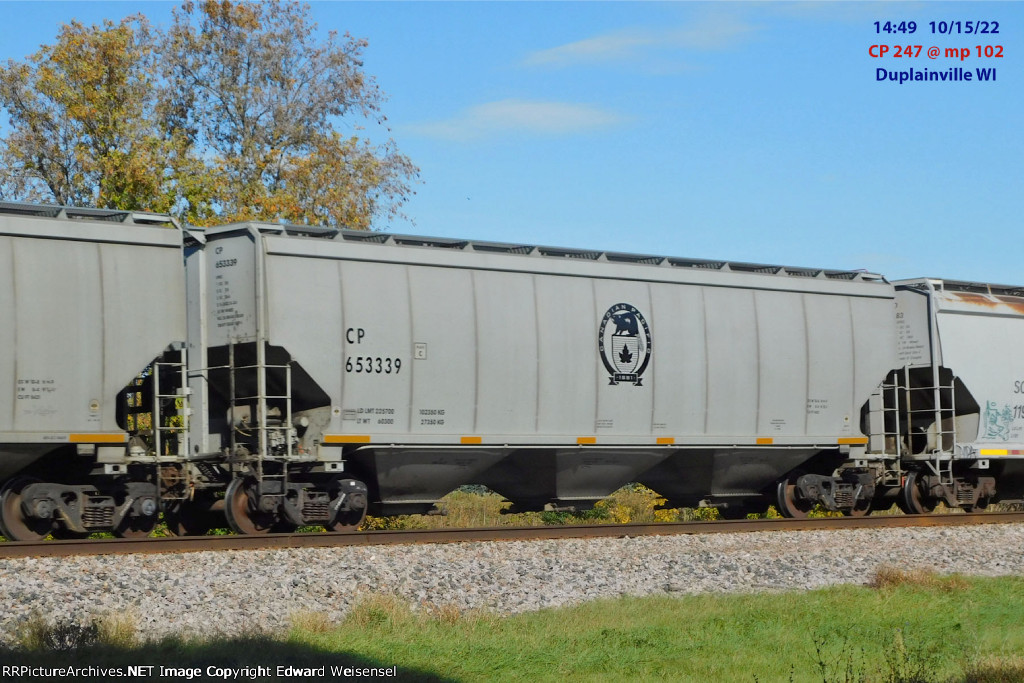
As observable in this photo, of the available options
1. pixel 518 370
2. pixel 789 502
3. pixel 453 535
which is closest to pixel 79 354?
pixel 453 535

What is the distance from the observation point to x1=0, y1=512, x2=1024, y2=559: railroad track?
13.3 metres

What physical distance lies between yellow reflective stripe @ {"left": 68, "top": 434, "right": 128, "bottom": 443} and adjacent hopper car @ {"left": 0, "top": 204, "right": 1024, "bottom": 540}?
1.1 inches

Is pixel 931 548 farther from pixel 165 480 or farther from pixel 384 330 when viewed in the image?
pixel 165 480

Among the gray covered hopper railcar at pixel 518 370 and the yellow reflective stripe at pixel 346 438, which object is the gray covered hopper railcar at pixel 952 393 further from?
the yellow reflective stripe at pixel 346 438

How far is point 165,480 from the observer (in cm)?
1556

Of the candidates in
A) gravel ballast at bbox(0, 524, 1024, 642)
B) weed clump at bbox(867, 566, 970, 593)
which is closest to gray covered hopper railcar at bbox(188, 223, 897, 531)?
gravel ballast at bbox(0, 524, 1024, 642)

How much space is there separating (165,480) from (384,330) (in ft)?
11.5

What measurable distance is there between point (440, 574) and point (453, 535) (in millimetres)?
3299

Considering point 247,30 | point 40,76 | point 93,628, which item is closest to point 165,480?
point 93,628

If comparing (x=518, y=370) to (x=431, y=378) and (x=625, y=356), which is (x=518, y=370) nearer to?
(x=431, y=378)

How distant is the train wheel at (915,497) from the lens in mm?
21719

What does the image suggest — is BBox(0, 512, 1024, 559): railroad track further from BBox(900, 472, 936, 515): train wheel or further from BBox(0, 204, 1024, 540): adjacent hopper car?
BBox(900, 472, 936, 515): train wheel

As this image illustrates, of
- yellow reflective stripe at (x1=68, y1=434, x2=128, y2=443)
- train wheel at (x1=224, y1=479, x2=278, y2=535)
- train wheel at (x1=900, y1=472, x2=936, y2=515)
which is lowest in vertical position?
train wheel at (x1=900, y1=472, x2=936, y2=515)

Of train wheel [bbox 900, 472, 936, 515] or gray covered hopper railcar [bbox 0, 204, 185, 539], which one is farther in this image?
train wheel [bbox 900, 472, 936, 515]
